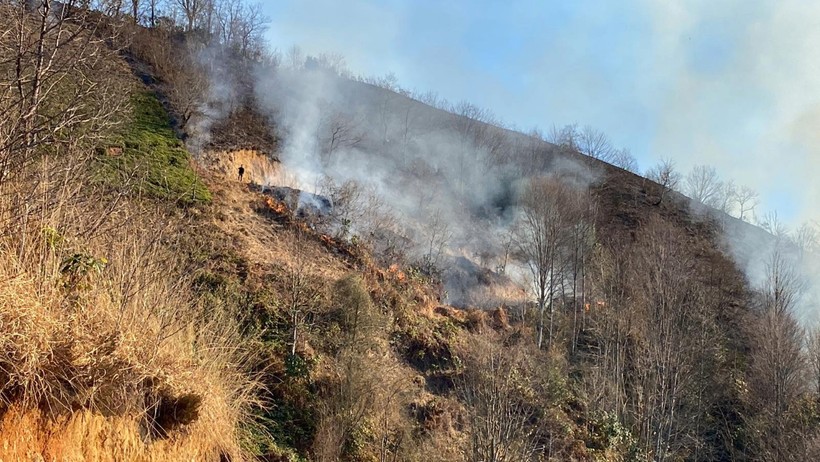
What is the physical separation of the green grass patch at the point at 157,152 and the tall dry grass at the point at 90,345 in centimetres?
1090

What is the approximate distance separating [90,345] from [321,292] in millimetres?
11255

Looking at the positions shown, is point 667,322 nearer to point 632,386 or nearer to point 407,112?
point 632,386

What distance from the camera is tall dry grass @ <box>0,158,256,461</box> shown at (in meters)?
2.70

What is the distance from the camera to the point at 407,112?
36.2 meters

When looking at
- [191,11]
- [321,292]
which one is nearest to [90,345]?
[321,292]

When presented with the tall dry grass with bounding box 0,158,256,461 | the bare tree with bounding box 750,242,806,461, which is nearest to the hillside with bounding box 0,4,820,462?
the tall dry grass with bounding box 0,158,256,461

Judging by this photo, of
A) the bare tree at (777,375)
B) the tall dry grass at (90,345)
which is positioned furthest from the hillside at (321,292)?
the bare tree at (777,375)

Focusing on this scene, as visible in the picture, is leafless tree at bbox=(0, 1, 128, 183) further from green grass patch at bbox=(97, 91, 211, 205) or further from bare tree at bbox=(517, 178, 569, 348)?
bare tree at bbox=(517, 178, 569, 348)

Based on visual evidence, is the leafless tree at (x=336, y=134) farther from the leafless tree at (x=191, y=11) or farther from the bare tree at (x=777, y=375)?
the bare tree at (x=777, y=375)

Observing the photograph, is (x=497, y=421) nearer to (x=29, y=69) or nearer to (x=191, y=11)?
(x=29, y=69)

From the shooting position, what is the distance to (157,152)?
17.2 m

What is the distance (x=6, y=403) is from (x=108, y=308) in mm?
702

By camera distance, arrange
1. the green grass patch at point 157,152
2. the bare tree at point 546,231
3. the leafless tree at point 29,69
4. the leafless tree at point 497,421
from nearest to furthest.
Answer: the leafless tree at point 29,69 → the leafless tree at point 497,421 → the green grass patch at point 157,152 → the bare tree at point 546,231

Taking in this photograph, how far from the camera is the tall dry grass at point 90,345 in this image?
270 centimetres
